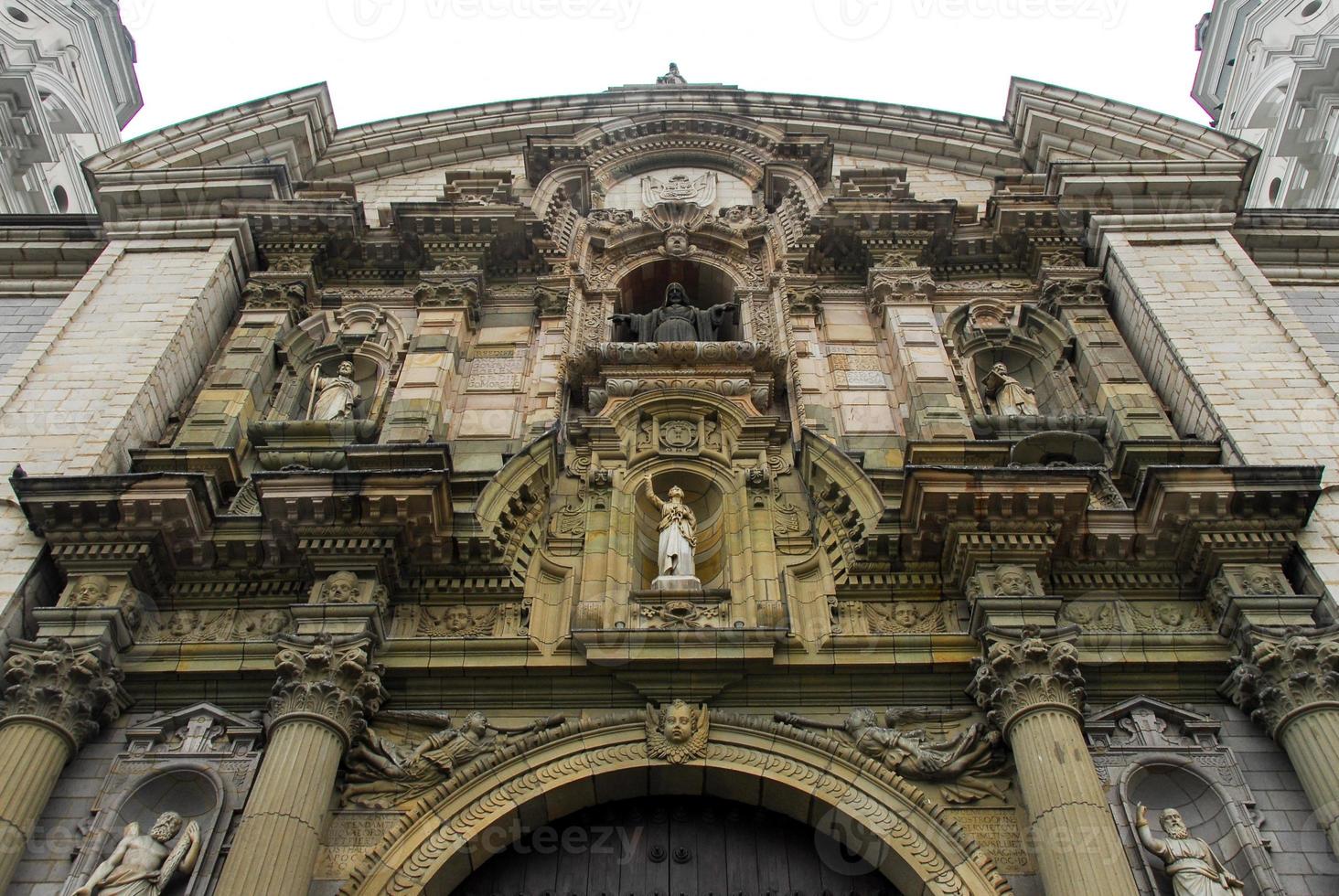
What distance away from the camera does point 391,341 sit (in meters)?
15.9

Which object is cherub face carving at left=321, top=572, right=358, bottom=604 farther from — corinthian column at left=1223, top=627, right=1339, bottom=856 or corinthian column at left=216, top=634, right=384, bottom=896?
corinthian column at left=1223, top=627, right=1339, bottom=856

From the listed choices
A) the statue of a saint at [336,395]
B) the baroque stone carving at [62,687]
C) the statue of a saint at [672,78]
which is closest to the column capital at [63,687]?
the baroque stone carving at [62,687]

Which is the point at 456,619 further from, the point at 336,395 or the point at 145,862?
the point at 336,395

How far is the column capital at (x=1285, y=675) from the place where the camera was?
9.77 meters

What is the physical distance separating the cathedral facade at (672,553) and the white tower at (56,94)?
12.6 metres

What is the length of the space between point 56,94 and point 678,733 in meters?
27.2

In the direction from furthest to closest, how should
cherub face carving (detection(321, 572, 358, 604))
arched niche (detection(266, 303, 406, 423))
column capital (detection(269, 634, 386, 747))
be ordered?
arched niche (detection(266, 303, 406, 423)) → cherub face carving (detection(321, 572, 358, 604)) → column capital (detection(269, 634, 386, 747))

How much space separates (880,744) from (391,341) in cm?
895

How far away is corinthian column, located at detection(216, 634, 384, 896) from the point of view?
8688mm

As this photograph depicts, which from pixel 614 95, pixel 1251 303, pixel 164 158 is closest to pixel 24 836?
pixel 164 158

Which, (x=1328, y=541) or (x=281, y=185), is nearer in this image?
(x=1328, y=541)

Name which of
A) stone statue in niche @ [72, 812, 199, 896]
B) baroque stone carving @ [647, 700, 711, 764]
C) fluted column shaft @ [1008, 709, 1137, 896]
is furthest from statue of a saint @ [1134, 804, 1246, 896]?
stone statue in niche @ [72, 812, 199, 896]

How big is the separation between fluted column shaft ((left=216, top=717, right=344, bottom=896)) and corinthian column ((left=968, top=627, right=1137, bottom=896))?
558cm

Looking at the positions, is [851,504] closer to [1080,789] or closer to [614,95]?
[1080,789]
